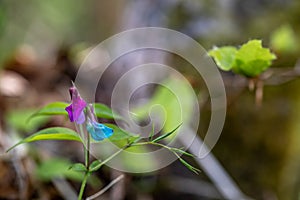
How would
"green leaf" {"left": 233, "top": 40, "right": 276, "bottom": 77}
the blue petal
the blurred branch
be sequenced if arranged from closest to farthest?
1. the blue petal
2. "green leaf" {"left": 233, "top": 40, "right": 276, "bottom": 77}
3. the blurred branch

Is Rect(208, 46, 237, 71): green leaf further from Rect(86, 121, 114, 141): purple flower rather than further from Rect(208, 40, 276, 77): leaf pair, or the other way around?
Rect(86, 121, 114, 141): purple flower

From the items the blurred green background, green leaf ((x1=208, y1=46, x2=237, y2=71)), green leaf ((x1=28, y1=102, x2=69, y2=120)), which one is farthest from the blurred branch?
green leaf ((x1=28, y1=102, x2=69, y2=120))

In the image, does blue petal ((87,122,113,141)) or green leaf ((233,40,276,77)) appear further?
green leaf ((233,40,276,77))

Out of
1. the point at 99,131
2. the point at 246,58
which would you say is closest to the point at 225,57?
the point at 246,58

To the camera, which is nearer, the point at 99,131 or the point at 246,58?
the point at 99,131

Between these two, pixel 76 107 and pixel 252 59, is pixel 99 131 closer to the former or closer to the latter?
pixel 76 107

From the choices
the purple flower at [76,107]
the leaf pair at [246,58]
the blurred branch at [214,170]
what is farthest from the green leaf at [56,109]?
the blurred branch at [214,170]

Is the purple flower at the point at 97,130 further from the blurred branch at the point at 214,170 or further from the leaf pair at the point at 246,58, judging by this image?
the blurred branch at the point at 214,170
